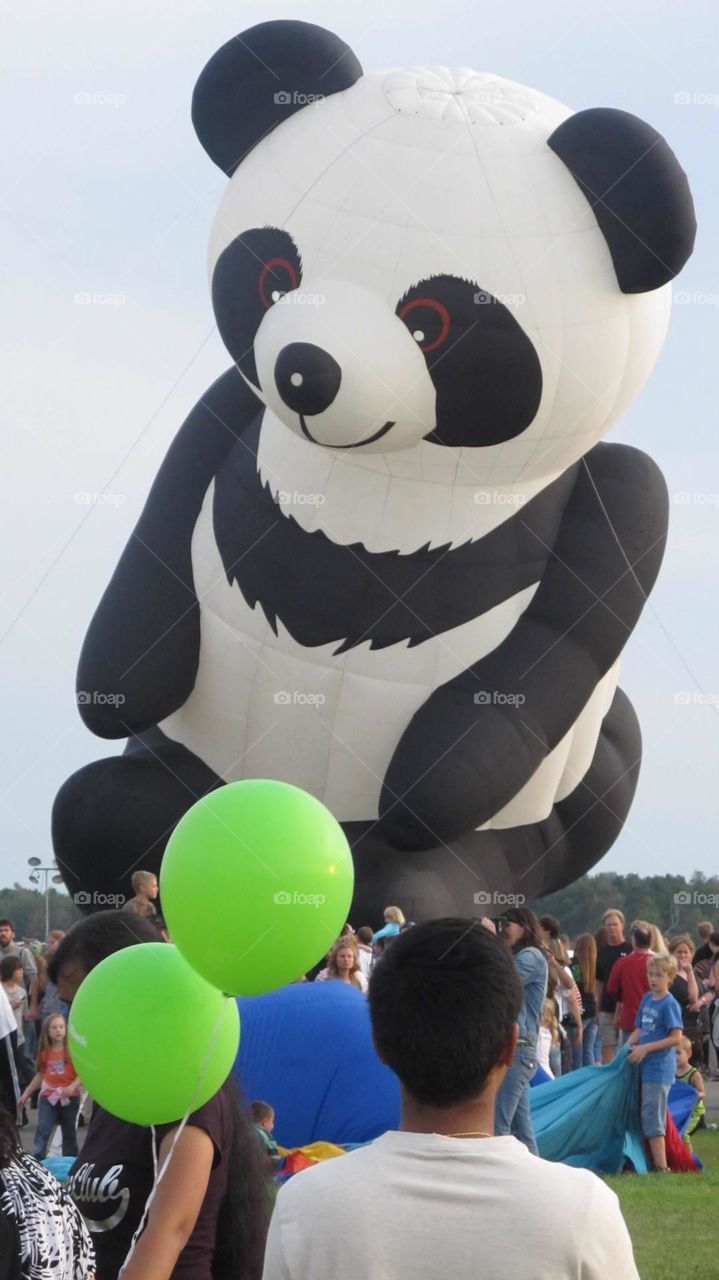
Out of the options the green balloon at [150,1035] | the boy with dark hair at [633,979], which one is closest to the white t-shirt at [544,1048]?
the boy with dark hair at [633,979]

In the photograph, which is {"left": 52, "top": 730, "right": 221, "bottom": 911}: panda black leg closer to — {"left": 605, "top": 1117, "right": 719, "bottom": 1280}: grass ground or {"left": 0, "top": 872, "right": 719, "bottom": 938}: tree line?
{"left": 0, "top": 872, "right": 719, "bottom": 938}: tree line

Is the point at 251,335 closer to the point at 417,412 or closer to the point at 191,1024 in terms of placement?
the point at 417,412

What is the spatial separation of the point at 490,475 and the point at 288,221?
160cm

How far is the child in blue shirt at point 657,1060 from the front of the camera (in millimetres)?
7195

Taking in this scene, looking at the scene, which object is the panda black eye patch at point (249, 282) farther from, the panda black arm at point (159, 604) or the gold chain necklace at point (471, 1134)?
the gold chain necklace at point (471, 1134)

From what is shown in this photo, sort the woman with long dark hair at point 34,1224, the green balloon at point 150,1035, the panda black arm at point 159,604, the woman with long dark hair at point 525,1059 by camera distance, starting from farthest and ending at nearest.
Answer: the panda black arm at point 159,604, the woman with long dark hair at point 525,1059, the green balloon at point 150,1035, the woman with long dark hair at point 34,1224

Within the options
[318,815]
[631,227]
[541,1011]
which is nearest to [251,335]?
[631,227]

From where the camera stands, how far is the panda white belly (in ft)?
29.3

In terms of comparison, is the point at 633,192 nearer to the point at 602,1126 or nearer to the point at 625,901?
the point at 602,1126

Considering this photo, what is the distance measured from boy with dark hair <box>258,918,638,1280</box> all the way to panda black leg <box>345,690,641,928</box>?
22.6 ft

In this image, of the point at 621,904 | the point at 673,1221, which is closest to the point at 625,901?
the point at 621,904

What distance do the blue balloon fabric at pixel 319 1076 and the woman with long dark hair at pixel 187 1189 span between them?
12.9ft

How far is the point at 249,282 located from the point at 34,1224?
23.3 feet

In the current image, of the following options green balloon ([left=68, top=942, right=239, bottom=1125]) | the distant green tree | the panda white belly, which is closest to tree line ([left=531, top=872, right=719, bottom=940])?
the panda white belly
